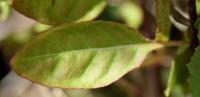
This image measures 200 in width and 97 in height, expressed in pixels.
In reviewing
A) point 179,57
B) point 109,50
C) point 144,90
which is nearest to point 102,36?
point 109,50

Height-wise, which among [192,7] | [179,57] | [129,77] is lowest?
[129,77]

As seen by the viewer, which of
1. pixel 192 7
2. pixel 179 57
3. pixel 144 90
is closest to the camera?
pixel 192 7

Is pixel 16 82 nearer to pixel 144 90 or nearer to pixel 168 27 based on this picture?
pixel 144 90

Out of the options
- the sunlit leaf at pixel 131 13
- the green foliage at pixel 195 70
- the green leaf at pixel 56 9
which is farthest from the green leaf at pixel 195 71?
the sunlit leaf at pixel 131 13

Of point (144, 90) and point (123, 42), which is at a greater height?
point (123, 42)

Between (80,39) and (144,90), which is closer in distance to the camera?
(80,39)

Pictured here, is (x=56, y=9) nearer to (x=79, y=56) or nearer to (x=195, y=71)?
(x=79, y=56)

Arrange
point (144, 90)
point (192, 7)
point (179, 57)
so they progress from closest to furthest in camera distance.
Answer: point (192, 7), point (179, 57), point (144, 90)

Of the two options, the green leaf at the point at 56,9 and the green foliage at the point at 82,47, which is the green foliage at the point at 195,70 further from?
the green leaf at the point at 56,9
